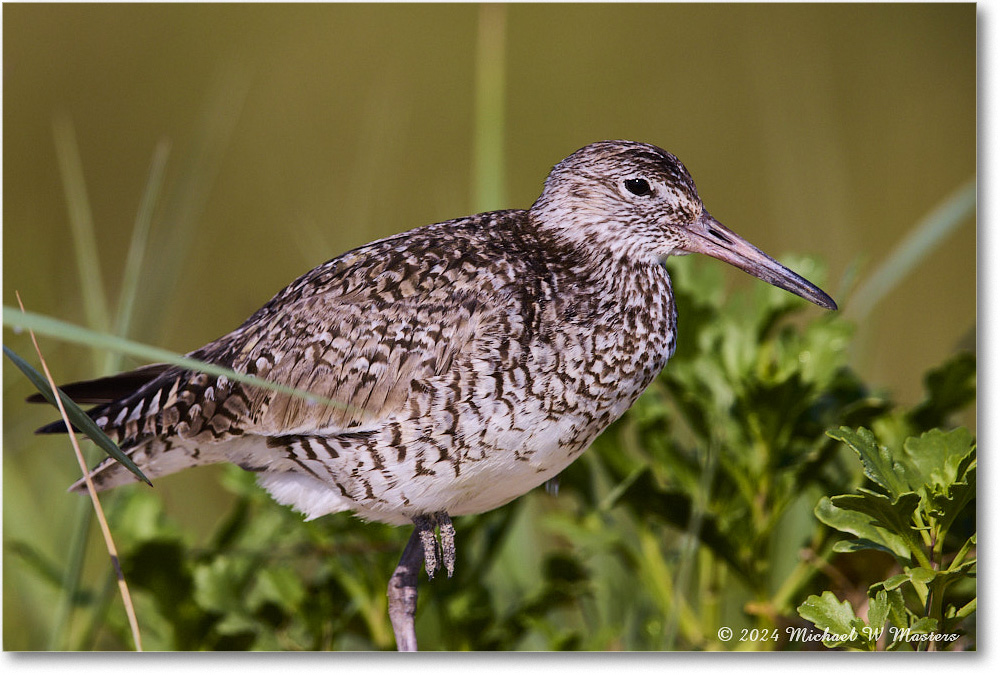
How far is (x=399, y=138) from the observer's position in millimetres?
2861

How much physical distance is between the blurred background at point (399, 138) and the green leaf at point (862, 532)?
2.46 feet

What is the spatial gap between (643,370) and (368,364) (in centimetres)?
56

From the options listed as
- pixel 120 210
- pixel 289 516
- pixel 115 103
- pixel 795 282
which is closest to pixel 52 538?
pixel 289 516

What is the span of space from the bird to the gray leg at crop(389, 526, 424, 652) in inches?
5.6

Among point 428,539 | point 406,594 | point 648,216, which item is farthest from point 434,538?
point 648,216

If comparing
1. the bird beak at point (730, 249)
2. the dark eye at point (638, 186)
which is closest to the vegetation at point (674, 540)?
the bird beak at point (730, 249)

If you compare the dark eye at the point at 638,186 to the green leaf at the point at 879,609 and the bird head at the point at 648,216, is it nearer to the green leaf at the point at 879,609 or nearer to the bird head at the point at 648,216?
the bird head at the point at 648,216

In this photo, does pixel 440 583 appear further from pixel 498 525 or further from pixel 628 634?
pixel 628 634

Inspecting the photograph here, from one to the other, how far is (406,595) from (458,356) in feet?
2.19

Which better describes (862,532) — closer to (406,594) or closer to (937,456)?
(937,456)

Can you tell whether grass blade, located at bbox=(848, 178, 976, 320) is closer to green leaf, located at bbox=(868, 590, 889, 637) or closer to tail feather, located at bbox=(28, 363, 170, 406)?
green leaf, located at bbox=(868, 590, 889, 637)

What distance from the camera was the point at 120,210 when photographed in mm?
2770

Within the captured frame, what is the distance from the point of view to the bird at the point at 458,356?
6.64 feet

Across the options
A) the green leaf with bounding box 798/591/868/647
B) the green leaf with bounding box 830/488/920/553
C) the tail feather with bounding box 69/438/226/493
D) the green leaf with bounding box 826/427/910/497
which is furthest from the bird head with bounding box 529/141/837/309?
the tail feather with bounding box 69/438/226/493
